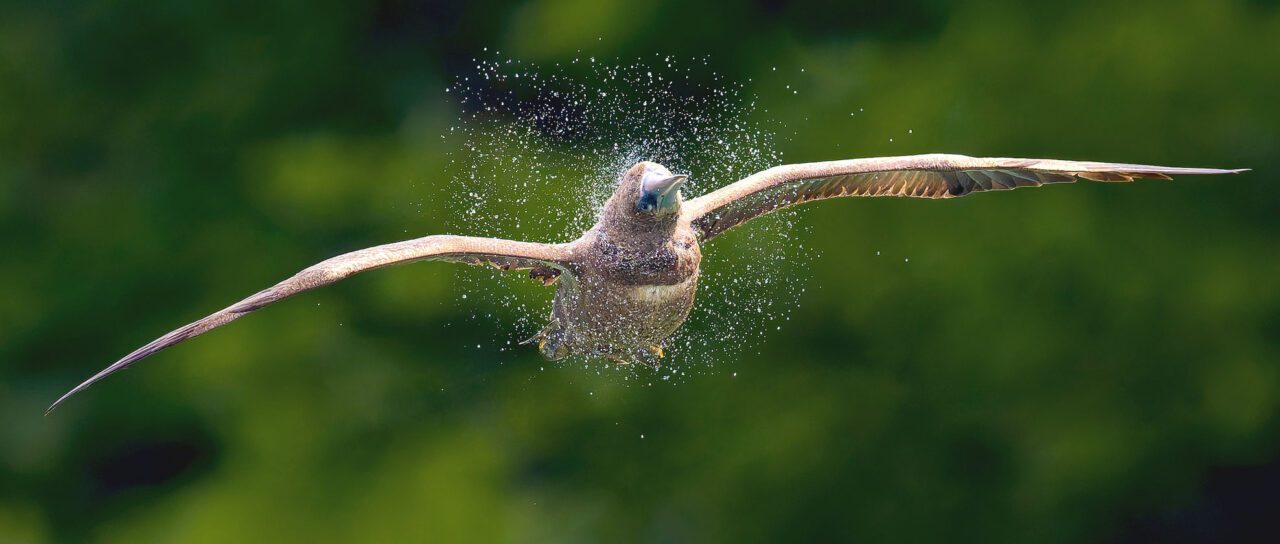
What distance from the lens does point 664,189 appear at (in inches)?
140

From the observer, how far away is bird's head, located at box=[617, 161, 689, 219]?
355cm

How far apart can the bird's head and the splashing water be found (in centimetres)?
88

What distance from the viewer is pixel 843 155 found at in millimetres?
6227

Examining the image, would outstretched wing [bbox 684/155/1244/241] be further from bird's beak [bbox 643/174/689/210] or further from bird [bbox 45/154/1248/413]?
bird's beak [bbox 643/174/689/210]

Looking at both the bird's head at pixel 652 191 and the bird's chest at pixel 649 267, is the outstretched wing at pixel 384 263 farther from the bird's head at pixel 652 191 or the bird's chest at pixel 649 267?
the bird's head at pixel 652 191

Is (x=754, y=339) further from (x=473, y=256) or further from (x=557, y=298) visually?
(x=473, y=256)

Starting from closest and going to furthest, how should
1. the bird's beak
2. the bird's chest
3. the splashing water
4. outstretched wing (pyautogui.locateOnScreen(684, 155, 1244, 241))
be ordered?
1. the bird's beak
2. the bird's chest
3. outstretched wing (pyautogui.locateOnScreen(684, 155, 1244, 241))
4. the splashing water

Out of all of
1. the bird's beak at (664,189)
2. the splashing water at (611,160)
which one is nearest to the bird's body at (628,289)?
the bird's beak at (664,189)

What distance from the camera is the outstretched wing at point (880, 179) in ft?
12.5

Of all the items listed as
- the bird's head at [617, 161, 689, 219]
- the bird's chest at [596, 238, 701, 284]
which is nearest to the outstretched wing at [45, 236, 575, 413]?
A: the bird's chest at [596, 238, 701, 284]

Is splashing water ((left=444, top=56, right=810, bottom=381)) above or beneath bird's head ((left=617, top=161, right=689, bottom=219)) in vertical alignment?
above

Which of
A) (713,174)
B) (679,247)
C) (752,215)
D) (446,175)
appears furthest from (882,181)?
(446,175)

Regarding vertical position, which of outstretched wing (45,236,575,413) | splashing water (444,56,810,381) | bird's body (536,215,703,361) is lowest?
bird's body (536,215,703,361)

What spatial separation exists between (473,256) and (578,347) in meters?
0.60
